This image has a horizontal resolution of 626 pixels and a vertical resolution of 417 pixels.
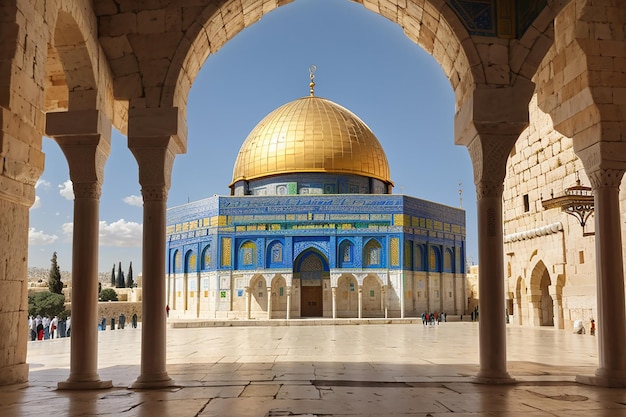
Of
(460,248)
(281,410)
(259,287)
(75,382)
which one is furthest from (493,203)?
(460,248)

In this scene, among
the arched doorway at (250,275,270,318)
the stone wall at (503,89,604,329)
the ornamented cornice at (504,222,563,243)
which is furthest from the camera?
the arched doorway at (250,275,270,318)

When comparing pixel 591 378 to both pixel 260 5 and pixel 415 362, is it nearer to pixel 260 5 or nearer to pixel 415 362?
pixel 415 362

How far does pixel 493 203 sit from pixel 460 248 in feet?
89.6

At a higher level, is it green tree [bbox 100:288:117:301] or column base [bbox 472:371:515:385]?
green tree [bbox 100:288:117:301]

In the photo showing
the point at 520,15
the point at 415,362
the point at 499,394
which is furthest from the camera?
the point at 415,362

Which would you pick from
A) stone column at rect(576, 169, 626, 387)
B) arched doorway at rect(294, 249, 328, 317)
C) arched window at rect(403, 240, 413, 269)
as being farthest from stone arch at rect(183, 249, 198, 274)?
stone column at rect(576, 169, 626, 387)

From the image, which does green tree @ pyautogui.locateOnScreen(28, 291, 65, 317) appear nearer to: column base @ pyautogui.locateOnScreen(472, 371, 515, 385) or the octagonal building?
the octagonal building

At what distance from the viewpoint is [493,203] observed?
706cm

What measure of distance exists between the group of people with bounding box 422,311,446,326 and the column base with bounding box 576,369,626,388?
18.3m

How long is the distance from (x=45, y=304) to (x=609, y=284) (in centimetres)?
3151

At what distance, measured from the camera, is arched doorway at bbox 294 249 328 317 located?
2972 cm

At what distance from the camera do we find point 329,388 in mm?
6609

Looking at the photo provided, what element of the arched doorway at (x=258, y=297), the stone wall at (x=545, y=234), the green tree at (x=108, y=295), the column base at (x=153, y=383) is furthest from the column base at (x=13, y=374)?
the green tree at (x=108, y=295)

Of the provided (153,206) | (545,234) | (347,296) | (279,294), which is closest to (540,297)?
(545,234)
